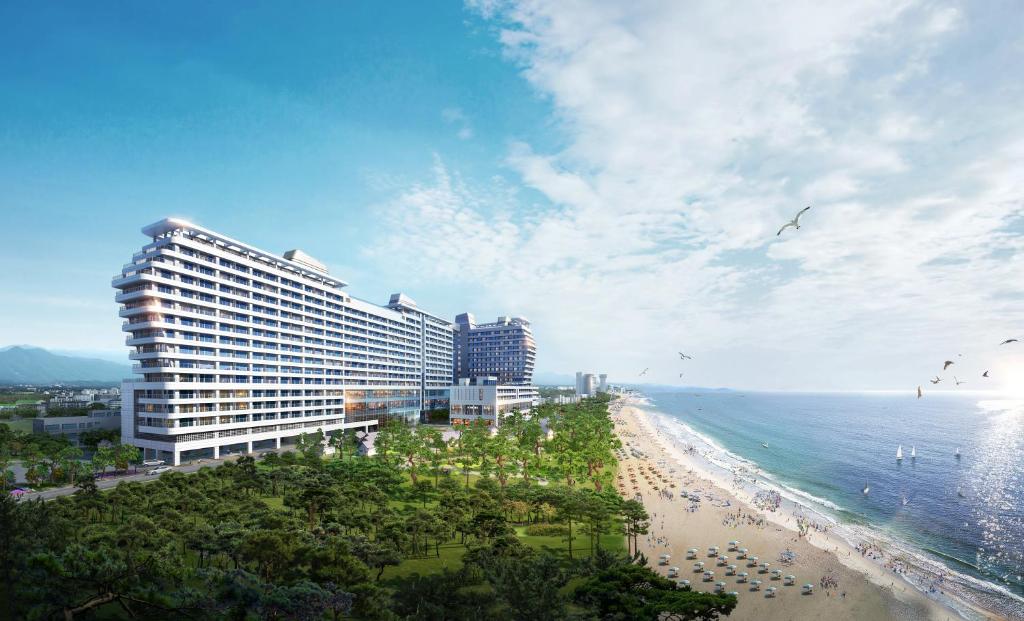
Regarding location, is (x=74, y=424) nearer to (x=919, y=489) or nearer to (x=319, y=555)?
(x=319, y=555)

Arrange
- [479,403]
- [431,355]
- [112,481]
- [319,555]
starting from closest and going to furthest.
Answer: [319,555] < [112,481] < [479,403] < [431,355]

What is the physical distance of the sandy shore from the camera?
149 feet

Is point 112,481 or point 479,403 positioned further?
point 479,403

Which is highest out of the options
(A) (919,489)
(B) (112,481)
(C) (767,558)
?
(B) (112,481)

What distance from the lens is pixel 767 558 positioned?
56.8m

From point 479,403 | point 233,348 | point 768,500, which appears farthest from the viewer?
point 479,403

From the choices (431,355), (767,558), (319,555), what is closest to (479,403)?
(431,355)

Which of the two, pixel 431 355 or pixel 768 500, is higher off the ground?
pixel 431 355

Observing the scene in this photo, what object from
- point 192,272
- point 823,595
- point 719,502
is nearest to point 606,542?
point 823,595

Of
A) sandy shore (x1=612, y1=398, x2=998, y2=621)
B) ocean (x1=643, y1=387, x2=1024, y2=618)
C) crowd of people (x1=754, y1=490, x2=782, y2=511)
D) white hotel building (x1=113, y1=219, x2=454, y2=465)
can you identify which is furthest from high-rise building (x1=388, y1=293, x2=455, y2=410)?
crowd of people (x1=754, y1=490, x2=782, y2=511)

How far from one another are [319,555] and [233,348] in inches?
3176

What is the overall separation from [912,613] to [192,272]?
11116 centimetres

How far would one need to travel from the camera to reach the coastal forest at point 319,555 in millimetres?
21984

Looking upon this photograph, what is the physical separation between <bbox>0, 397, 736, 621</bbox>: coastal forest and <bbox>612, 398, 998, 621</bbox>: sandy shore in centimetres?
955
